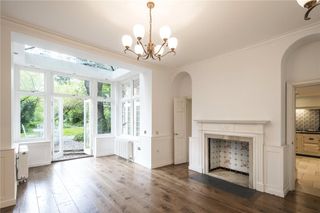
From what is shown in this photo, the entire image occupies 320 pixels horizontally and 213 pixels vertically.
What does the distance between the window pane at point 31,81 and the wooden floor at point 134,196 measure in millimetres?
2563

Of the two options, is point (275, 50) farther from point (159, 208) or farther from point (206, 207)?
point (159, 208)

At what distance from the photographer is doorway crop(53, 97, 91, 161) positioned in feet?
20.1

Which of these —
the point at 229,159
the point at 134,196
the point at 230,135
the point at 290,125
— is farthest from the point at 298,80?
the point at 134,196

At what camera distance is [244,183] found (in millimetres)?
3910

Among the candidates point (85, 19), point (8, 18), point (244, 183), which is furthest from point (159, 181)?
point (8, 18)

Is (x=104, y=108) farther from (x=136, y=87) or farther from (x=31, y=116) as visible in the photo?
(x=31, y=116)

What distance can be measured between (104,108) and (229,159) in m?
4.96

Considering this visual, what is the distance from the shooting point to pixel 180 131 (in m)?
5.63

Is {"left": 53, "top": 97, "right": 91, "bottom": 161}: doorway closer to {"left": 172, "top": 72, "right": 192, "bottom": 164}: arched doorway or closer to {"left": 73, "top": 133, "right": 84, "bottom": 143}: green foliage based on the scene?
{"left": 73, "top": 133, "right": 84, "bottom": 143}: green foliage

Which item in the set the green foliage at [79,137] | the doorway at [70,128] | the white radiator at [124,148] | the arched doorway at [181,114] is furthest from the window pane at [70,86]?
the arched doorway at [181,114]

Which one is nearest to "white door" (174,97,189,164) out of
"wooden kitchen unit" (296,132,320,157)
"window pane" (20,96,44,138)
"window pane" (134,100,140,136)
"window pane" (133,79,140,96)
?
"window pane" (134,100,140,136)

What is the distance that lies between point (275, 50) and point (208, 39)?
1.34m

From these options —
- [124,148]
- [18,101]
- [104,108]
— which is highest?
[18,101]

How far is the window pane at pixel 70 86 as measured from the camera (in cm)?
609
